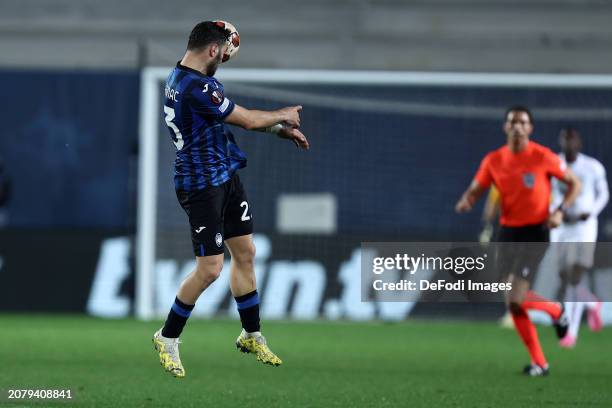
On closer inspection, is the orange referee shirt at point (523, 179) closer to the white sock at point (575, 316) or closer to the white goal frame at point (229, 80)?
the white sock at point (575, 316)

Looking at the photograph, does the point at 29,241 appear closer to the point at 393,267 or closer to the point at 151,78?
the point at 151,78

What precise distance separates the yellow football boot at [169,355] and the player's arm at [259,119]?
3.91 feet

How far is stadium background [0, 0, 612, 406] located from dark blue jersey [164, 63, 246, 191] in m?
7.13

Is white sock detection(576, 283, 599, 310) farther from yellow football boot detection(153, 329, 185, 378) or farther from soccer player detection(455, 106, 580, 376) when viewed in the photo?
yellow football boot detection(153, 329, 185, 378)

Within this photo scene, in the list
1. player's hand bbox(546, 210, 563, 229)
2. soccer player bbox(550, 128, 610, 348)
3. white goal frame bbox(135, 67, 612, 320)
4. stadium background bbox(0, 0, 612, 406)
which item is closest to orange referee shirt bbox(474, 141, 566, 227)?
player's hand bbox(546, 210, 563, 229)

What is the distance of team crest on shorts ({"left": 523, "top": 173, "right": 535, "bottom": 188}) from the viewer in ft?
27.7

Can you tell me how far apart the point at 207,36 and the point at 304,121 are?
809 centimetres

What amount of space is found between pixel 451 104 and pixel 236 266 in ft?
29.3

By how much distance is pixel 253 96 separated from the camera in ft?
45.8

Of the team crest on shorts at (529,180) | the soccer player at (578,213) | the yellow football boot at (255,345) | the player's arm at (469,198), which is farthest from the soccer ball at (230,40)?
the soccer player at (578,213)

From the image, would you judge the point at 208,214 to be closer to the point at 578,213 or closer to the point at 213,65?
the point at 213,65

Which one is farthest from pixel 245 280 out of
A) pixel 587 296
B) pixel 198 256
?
pixel 587 296

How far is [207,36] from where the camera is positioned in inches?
247

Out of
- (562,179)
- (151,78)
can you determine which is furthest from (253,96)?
(562,179)
